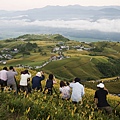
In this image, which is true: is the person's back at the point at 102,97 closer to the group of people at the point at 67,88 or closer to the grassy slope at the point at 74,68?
the group of people at the point at 67,88

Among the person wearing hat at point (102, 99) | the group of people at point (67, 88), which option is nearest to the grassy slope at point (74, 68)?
the group of people at point (67, 88)

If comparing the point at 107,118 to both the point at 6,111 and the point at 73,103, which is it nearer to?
the point at 73,103

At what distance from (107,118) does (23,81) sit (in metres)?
5.14

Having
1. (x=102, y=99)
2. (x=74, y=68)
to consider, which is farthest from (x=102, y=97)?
(x=74, y=68)

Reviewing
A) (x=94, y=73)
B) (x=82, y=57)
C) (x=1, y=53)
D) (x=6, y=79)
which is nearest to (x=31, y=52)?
(x=1, y=53)

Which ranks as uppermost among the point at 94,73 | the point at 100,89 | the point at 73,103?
the point at 100,89

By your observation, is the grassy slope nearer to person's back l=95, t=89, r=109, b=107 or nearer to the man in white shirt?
the man in white shirt

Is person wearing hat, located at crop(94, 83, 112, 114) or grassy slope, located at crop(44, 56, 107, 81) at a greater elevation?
person wearing hat, located at crop(94, 83, 112, 114)

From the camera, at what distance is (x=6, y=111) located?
8.59 m

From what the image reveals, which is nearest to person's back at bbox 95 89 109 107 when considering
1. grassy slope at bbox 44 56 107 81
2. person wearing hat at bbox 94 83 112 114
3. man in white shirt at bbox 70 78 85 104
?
person wearing hat at bbox 94 83 112 114

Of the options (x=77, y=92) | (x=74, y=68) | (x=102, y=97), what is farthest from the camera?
(x=74, y=68)

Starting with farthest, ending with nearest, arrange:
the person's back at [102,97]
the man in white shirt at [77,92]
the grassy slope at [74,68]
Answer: the grassy slope at [74,68], the man in white shirt at [77,92], the person's back at [102,97]

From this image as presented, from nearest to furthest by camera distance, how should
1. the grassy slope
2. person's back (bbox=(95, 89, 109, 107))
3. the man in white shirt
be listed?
person's back (bbox=(95, 89, 109, 107)), the man in white shirt, the grassy slope

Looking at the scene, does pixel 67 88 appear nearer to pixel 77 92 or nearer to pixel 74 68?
pixel 77 92
